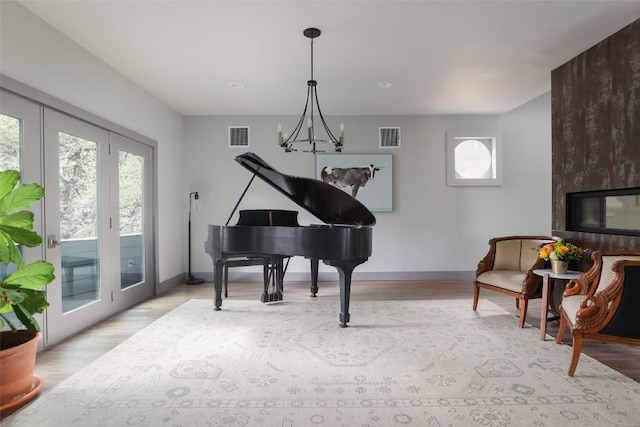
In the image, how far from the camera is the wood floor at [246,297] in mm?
2381

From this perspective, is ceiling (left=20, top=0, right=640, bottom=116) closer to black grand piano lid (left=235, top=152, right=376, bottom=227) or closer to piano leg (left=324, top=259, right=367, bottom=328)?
black grand piano lid (left=235, top=152, right=376, bottom=227)

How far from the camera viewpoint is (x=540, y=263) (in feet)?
10.4

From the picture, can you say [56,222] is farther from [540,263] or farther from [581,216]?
[581,216]

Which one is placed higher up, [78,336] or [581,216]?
[581,216]

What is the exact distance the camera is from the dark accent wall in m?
2.68

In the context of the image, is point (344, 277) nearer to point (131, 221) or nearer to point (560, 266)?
point (560, 266)

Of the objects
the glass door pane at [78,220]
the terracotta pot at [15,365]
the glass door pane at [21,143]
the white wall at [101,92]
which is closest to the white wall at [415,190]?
the white wall at [101,92]

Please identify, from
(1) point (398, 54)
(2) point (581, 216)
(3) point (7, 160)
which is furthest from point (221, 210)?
(2) point (581, 216)

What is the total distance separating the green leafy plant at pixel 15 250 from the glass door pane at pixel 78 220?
1.15 meters

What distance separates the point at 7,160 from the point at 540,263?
445 cm

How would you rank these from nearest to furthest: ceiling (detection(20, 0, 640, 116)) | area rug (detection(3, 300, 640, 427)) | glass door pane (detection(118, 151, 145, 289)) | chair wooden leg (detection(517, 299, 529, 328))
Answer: area rug (detection(3, 300, 640, 427)) < ceiling (detection(20, 0, 640, 116)) < chair wooden leg (detection(517, 299, 529, 328)) < glass door pane (detection(118, 151, 145, 289))

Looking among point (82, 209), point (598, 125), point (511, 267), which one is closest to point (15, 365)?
point (82, 209)

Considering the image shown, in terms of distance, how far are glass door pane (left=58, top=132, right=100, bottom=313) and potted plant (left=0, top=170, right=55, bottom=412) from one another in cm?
115

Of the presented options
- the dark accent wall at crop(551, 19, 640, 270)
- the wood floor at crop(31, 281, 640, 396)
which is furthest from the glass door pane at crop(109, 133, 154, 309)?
the dark accent wall at crop(551, 19, 640, 270)
